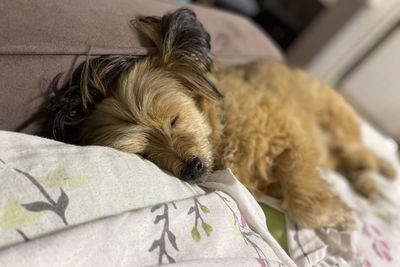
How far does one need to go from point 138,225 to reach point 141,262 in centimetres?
11

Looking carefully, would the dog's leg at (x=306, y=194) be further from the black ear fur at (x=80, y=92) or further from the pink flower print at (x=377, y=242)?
the black ear fur at (x=80, y=92)

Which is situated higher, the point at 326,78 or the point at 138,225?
the point at 138,225

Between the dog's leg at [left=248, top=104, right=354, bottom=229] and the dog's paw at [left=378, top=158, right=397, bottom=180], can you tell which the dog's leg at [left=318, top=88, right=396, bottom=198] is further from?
the dog's leg at [left=248, top=104, right=354, bottom=229]

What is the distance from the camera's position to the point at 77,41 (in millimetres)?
1492

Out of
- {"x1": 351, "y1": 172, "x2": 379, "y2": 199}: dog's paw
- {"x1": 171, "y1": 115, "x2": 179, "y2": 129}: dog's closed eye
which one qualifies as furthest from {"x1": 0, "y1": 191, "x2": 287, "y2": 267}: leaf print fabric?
{"x1": 351, "y1": 172, "x2": 379, "y2": 199}: dog's paw

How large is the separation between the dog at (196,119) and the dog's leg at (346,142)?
0.21 m

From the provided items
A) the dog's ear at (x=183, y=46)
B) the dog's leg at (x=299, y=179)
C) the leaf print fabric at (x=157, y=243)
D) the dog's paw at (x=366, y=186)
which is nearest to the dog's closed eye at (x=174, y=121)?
the dog's ear at (x=183, y=46)

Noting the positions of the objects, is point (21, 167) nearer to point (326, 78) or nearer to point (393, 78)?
point (326, 78)

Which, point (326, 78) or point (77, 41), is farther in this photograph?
point (326, 78)

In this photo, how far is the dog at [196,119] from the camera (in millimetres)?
1560

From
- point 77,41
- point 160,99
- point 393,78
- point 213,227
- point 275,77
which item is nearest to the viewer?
point 213,227

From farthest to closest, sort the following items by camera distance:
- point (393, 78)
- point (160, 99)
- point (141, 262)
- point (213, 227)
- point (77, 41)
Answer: point (393, 78) < point (160, 99) < point (77, 41) < point (213, 227) < point (141, 262)

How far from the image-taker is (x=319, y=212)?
5.98ft

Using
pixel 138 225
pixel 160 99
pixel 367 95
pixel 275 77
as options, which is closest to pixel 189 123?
pixel 160 99
